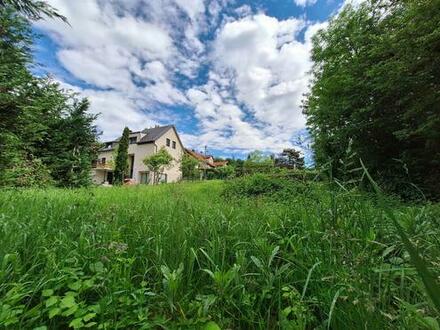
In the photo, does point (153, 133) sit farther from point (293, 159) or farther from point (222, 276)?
point (222, 276)

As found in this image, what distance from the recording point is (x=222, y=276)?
1.37 meters

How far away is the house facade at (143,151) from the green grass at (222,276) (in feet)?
94.8

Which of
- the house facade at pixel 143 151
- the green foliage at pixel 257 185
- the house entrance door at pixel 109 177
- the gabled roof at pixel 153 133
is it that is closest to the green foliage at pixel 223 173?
the house facade at pixel 143 151

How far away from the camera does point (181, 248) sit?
1806 mm

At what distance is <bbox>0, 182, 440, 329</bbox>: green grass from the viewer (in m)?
1.11

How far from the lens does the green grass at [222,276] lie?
111 cm

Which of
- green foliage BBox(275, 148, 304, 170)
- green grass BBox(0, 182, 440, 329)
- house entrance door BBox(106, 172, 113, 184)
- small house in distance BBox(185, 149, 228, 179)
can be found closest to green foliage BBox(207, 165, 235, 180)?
small house in distance BBox(185, 149, 228, 179)

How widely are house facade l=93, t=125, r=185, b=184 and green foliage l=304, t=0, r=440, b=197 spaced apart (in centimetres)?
2320

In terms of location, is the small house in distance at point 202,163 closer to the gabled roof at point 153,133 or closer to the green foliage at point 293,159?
the gabled roof at point 153,133

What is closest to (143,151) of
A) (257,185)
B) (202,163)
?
(202,163)

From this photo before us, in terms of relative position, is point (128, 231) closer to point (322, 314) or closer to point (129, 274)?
point (129, 274)

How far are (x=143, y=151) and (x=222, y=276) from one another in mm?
32409

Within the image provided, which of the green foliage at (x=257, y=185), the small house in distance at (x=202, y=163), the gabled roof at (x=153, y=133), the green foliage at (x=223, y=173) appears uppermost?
the gabled roof at (x=153, y=133)

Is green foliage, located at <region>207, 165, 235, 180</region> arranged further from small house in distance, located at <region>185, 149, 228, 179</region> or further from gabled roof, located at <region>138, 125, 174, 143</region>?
gabled roof, located at <region>138, 125, 174, 143</region>
